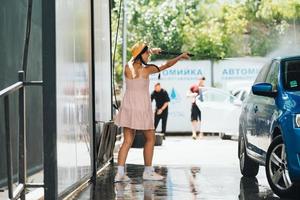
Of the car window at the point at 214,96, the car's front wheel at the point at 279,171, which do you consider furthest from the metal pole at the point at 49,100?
the car window at the point at 214,96

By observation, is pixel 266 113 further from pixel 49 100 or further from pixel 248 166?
pixel 49 100

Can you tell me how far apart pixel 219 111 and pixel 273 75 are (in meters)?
13.5

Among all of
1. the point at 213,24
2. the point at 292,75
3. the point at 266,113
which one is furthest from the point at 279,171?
the point at 213,24

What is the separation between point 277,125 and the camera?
8594mm

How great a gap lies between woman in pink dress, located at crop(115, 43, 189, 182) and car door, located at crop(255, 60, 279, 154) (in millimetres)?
1211

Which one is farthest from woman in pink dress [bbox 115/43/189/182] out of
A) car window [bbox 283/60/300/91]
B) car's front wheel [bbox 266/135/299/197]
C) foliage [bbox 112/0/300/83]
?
foliage [bbox 112/0/300/83]

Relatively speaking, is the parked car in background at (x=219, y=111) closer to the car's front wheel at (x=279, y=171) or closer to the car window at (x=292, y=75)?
the car window at (x=292, y=75)

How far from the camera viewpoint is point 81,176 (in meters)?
→ 8.76

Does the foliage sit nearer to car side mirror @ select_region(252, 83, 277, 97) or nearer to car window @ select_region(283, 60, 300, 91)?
car window @ select_region(283, 60, 300, 91)

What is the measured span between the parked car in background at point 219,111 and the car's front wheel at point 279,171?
13.9m

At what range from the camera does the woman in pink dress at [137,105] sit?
983cm

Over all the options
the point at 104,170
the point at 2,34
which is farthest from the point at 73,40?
the point at 104,170

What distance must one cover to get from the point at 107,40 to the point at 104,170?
84.6 inches

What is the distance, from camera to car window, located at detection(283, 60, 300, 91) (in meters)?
8.91
